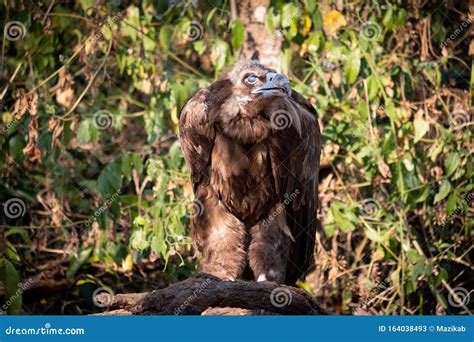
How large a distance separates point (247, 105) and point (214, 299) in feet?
4.53

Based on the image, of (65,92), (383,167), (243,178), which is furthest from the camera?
(65,92)

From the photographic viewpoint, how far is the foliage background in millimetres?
5738

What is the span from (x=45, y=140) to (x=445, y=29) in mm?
3222

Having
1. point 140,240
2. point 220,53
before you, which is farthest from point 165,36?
point 140,240

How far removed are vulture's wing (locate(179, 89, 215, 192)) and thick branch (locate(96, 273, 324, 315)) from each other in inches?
45.8

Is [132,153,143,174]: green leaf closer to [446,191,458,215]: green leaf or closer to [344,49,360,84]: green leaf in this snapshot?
[344,49,360,84]: green leaf

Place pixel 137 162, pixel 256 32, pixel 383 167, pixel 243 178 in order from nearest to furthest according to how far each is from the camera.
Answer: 1. pixel 243 178
2. pixel 137 162
3. pixel 383 167
4. pixel 256 32

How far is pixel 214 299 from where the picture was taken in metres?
3.88

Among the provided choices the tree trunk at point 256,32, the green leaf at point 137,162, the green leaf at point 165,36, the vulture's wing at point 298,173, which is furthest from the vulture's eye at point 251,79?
the tree trunk at point 256,32

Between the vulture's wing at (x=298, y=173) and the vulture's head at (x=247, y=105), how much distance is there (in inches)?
3.1

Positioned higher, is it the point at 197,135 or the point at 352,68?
the point at 352,68

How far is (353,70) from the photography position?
5531 mm

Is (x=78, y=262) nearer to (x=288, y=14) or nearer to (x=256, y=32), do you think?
(x=256, y=32)

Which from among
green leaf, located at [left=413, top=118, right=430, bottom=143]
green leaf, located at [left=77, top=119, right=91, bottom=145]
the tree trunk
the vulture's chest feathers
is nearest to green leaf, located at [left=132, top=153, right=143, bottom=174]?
green leaf, located at [left=77, top=119, right=91, bottom=145]
